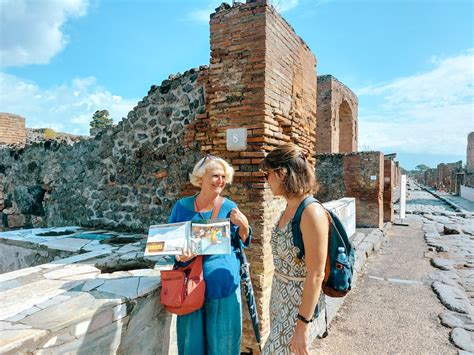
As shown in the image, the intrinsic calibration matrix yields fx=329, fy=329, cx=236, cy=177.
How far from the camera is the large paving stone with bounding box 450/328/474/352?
11.8 ft

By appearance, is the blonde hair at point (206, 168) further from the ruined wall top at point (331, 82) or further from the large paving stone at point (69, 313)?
the ruined wall top at point (331, 82)

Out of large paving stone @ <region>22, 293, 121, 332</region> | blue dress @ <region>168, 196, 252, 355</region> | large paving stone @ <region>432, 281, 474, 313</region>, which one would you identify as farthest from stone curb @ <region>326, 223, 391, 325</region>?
large paving stone @ <region>22, 293, 121, 332</region>

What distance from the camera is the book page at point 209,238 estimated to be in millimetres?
2070

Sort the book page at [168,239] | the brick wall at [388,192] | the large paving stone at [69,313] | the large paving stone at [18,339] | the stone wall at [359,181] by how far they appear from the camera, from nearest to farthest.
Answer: the large paving stone at [18,339] < the large paving stone at [69,313] < the book page at [168,239] < the stone wall at [359,181] < the brick wall at [388,192]

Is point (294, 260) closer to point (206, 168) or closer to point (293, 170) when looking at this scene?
point (293, 170)

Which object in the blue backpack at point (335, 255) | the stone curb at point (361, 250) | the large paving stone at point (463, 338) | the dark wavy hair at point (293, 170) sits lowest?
the large paving stone at point (463, 338)

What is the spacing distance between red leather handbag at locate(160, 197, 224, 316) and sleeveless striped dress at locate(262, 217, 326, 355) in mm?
476

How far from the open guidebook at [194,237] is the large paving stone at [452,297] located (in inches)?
168

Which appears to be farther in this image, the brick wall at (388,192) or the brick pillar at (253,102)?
the brick wall at (388,192)

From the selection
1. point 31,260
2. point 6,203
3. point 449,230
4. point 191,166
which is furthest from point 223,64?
point 449,230

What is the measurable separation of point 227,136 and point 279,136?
2.07ft

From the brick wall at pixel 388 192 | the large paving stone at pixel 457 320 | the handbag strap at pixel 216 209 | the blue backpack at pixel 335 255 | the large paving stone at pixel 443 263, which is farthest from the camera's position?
the brick wall at pixel 388 192

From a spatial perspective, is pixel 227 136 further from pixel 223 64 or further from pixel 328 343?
pixel 328 343

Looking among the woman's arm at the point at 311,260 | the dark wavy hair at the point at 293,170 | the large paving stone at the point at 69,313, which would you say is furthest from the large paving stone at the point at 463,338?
the large paving stone at the point at 69,313
